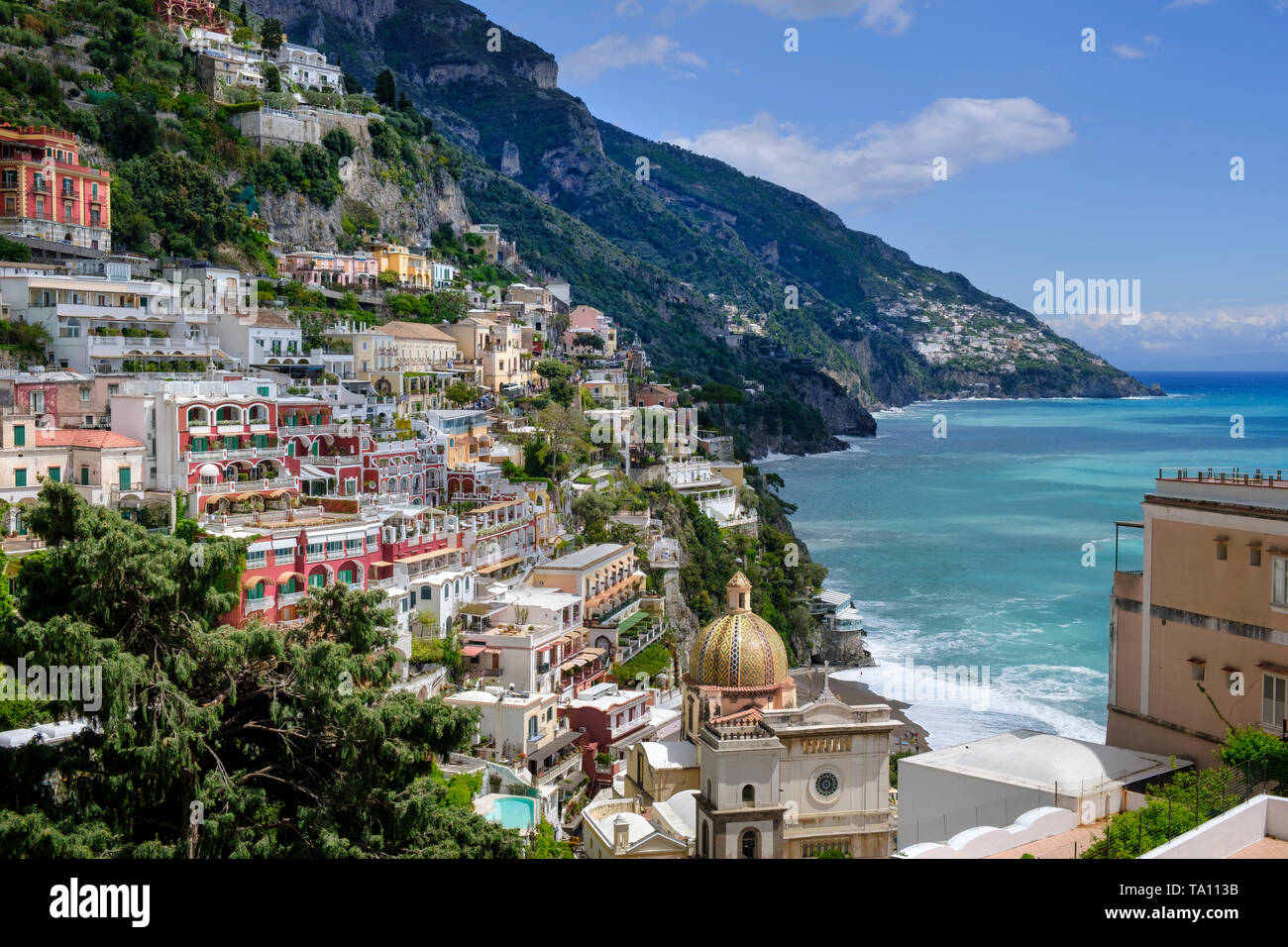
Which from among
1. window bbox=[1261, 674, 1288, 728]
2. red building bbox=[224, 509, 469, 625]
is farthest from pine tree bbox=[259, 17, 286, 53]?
window bbox=[1261, 674, 1288, 728]

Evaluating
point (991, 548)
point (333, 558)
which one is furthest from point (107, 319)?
point (991, 548)

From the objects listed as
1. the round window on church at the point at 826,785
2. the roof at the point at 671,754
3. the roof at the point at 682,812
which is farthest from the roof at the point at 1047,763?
the roof at the point at 671,754

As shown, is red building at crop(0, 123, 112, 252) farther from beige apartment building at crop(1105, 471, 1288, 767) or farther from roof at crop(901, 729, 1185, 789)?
beige apartment building at crop(1105, 471, 1288, 767)

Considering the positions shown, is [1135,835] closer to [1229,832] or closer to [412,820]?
[1229,832]

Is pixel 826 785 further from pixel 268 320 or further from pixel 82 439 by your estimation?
pixel 268 320

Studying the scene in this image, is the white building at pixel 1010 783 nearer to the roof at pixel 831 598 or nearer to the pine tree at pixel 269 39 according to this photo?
the roof at pixel 831 598
